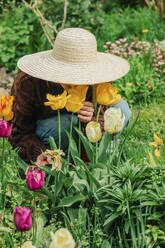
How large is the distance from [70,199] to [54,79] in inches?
23.5

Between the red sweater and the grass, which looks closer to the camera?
the red sweater

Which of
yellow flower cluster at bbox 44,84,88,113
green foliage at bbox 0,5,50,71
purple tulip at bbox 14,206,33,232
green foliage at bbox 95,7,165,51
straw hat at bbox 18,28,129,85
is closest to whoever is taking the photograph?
purple tulip at bbox 14,206,33,232

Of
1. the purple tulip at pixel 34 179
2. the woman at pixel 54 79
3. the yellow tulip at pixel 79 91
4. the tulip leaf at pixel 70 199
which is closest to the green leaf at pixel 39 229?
the tulip leaf at pixel 70 199

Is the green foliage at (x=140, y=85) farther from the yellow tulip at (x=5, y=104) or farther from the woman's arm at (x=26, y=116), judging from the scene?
the yellow tulip at (x=5, y=104)

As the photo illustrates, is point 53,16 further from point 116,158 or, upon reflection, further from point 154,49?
point 116,158

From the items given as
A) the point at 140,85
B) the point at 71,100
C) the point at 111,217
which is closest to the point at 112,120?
the point at 71,100

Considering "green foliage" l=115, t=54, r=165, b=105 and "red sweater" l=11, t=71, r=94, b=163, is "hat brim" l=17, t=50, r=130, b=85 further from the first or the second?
"green foliage" l=115, t=54, r=165, b=105

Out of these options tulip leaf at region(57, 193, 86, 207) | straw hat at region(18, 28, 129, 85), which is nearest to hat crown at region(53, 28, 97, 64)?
straw hat at region(18, 28, 129, 85)

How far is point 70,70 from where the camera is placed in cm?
190

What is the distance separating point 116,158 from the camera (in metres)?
1.99

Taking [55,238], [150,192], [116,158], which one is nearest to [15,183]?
[116,158]

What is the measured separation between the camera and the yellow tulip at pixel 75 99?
5.32 feet

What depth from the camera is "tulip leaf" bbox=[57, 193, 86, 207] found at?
177cm

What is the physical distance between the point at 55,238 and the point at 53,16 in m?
3.82
